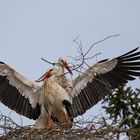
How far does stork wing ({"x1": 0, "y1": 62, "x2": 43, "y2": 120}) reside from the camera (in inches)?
477

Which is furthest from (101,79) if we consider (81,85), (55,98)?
(55,98)

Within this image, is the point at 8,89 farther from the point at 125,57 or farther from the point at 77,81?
the point at 125,57

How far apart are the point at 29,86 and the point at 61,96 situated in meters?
0.64

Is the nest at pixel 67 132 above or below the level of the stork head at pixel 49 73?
below

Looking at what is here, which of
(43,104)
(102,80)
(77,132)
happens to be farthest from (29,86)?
(77,132)

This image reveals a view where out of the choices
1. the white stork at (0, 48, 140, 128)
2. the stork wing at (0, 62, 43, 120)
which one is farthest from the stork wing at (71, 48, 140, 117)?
the stork wing at (0, 62, 43, 120)

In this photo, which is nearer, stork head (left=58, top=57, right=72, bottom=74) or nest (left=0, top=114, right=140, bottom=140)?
nest (left=0, top=114, right=140, bottom=140)

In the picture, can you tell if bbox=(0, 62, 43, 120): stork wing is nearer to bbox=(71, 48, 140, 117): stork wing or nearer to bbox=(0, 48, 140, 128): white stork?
bbox=(0, 48, 140, 128): white stork

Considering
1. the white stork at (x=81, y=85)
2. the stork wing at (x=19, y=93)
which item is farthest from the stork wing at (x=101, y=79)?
the stork wing at (x=19, y=93)

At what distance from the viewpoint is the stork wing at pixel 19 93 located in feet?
39.7

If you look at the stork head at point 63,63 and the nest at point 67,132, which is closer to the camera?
the nest at point 67,132

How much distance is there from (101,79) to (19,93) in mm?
1374

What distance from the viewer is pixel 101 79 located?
1258 centimetres

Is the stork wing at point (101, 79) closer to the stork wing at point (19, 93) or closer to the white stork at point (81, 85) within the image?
the white stork at point (81, 85)
